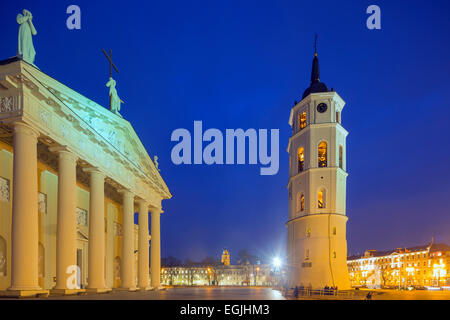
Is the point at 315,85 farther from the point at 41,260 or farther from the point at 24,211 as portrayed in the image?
the point at 24,211

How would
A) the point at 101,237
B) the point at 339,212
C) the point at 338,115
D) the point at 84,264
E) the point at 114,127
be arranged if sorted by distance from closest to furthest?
the point at 101,237 → the point at 114,127 → the point at 84,264 → the point at 339,212 → the point at 338,115

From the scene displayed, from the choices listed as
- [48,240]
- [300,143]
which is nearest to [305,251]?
[300,143]

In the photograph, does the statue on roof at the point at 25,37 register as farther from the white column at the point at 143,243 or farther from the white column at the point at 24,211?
the white column at the point at 143,243

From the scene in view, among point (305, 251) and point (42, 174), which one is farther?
point (305, 251)

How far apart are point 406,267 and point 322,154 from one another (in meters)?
113

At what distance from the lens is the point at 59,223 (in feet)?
66.7

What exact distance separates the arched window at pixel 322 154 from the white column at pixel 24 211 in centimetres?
2769

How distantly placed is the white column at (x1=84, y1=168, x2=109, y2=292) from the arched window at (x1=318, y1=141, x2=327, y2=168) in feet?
71.6

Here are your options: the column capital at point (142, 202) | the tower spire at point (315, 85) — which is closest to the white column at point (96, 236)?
the column capital at point (142, 202)

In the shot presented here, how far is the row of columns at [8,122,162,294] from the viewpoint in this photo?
16.5 meters

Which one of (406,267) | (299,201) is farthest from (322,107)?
(406,267)
